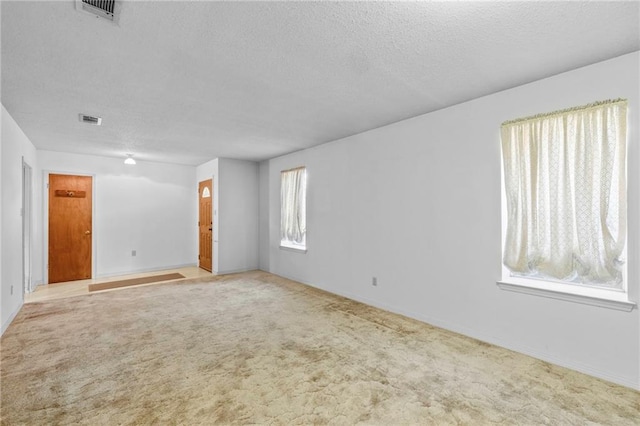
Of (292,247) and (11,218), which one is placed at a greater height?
(11,218)

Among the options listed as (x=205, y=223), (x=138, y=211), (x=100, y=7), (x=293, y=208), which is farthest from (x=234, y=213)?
(x=100, y=7)

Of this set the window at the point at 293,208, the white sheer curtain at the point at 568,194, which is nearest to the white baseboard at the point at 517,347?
the white sheer curtain at the point at 568,194

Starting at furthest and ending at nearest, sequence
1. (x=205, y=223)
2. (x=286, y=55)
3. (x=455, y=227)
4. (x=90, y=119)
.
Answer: (x=205, y=223) < (x=90, y=119) < (x=455, y=227) < (x=286, y=55)

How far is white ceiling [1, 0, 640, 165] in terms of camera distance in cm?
185

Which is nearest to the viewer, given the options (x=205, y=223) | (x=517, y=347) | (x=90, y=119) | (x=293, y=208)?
(x=517, y=347)

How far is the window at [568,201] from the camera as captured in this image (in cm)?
243

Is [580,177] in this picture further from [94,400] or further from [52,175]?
[52,175]

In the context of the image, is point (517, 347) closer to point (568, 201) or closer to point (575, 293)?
point (575, 293)

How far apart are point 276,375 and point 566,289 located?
8.88 feet

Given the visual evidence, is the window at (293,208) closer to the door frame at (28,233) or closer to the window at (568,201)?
the window at (568,201)

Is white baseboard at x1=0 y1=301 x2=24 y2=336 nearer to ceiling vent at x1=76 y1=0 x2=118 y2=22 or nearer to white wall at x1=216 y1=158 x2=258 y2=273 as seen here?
white wall at x1=216 y1=158 x2=258 y2=273

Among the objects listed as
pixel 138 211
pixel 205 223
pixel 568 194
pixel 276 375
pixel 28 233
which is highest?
pixel 568 194

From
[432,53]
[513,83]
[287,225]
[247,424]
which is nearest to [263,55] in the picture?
[432,53]

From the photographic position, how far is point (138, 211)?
6906 mm
